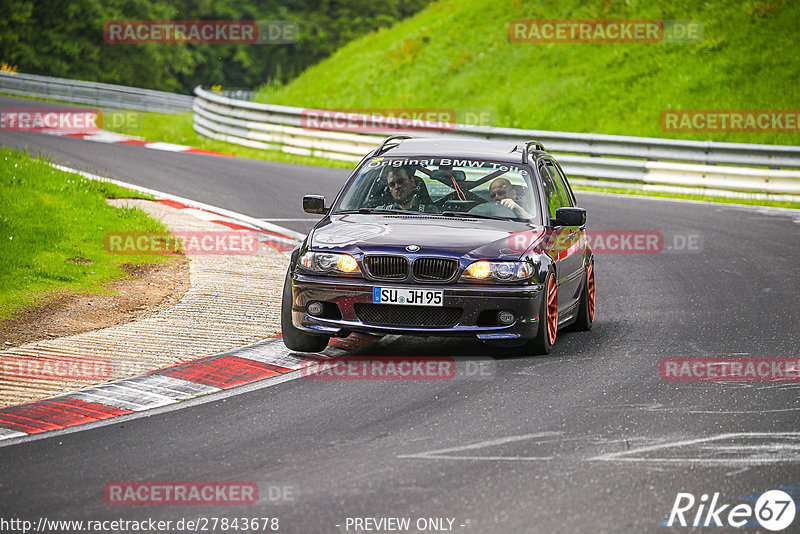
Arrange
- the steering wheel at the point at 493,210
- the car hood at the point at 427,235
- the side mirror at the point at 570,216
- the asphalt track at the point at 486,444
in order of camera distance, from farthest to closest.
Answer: the steering wheel at the point at 493,210
the side mirror at the point at 570,216
the car hood at the point at 427,235
the asphalt track at the point at 486,444

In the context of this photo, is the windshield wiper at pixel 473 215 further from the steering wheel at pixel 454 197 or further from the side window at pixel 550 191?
the side window at pixel 550 191

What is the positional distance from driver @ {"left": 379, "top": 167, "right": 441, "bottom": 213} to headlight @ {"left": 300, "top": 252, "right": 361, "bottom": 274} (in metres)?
1.10

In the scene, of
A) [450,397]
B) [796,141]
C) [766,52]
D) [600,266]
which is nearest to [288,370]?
[450,397]

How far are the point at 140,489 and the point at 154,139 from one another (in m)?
24.5

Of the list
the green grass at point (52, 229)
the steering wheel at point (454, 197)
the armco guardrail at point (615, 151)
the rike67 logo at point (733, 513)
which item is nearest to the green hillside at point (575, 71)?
the armco guardrail at point (615, 151)

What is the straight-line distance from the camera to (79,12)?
55094 millimetres

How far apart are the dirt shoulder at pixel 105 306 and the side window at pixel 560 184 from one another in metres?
3.85

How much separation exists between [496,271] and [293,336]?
1.72 meters

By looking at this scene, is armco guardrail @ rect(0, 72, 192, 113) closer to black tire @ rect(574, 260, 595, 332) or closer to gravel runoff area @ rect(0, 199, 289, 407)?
gravel runoff area @ rect(0, 199, 289, 407)

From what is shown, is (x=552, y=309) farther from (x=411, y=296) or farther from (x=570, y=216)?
(x=411, y=296)

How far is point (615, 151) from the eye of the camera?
2394 cm

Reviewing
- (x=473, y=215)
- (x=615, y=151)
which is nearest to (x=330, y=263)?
(x=473, y=215)

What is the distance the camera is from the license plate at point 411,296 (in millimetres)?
9008

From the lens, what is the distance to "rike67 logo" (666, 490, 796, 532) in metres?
5.65
